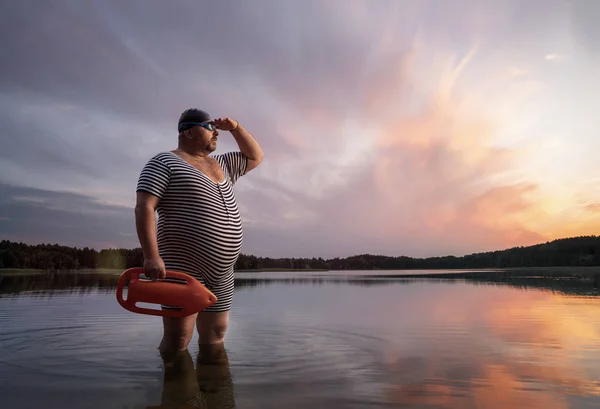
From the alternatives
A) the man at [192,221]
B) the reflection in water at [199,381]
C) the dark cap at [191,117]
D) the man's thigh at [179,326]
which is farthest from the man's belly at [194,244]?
the dark cap at [191,117]

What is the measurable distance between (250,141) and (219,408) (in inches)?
95.6

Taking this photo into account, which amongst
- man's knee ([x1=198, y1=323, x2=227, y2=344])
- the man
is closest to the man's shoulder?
the man

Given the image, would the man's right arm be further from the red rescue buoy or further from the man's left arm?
the man's left arm

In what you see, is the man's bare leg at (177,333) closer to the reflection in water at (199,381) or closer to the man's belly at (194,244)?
the reflection in water at (199,381)

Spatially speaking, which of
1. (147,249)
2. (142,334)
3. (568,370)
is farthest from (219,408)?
(142,334)

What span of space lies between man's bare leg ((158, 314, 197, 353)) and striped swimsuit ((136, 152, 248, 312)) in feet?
1.13

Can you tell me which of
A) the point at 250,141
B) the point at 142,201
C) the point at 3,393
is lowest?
the point at 3,393

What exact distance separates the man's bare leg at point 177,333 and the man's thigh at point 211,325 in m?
0.24

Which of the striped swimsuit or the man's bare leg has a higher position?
the striped swimsuit

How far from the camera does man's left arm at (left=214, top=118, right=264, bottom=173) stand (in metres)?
3.90

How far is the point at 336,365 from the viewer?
11.5 ft

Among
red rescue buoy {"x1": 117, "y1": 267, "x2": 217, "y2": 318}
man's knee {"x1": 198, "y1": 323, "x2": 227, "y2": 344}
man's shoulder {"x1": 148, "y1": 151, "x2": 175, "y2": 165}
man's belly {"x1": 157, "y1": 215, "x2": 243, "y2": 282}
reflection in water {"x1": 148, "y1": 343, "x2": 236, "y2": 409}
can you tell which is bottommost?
reflection in water {"x1": 148, "y1": 343, "x2": 236, "y2": 409}

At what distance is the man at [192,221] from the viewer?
3.26 metres

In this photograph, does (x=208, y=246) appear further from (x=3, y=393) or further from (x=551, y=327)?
(x=551, y=327)
